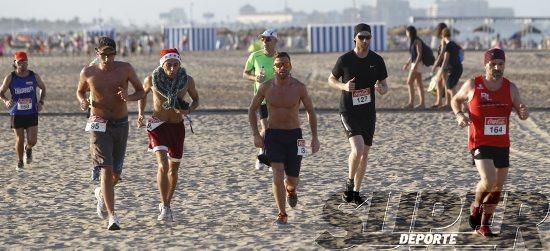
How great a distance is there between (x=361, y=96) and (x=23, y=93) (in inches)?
186

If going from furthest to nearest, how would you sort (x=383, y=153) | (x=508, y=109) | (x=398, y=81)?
(x=398, y=81), (x=383, y=153), (x=508, y=109)

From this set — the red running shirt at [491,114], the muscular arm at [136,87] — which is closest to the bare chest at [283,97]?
the muscular arm at [136,87]

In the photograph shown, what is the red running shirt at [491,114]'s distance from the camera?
8211mm

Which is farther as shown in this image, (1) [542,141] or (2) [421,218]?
(1) [542,141]

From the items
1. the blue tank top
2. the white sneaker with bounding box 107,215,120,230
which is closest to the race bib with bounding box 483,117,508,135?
the white sneaker with bounding box 107,215,120,230

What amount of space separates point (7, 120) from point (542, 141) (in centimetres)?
944

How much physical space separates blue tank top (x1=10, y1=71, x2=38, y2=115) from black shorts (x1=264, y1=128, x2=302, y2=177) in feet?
15.6

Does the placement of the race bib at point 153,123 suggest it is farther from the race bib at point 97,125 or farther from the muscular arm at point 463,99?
the muscular arm at point 463,99

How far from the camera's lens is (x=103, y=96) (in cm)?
907

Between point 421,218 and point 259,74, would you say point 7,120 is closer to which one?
point 259,74

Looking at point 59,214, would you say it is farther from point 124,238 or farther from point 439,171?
point 439,171

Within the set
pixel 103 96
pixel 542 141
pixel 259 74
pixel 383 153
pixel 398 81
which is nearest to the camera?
pixel 103 96

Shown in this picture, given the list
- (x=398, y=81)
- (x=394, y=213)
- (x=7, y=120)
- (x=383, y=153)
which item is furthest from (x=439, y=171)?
(x=398, y=81)

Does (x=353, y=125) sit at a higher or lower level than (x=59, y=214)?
higher
